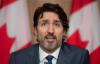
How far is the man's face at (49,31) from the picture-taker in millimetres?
1252

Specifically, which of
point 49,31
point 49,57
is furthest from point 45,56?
point 49,31

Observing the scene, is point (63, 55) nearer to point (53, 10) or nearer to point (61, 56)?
point (61, 56)

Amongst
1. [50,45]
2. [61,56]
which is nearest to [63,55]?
[61,56]

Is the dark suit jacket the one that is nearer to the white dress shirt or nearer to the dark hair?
the white dress shirt

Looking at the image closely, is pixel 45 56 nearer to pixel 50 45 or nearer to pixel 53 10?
pixel 50 45

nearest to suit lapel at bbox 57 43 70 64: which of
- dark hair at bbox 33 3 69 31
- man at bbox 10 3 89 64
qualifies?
man at bbox 10 3 89 64

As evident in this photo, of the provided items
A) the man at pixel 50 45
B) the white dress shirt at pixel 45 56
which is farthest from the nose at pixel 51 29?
the white dress shirt at pixel 45 56

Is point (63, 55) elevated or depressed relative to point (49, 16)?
depressed

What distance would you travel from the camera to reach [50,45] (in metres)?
1.27

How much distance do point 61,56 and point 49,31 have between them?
0.59 feet

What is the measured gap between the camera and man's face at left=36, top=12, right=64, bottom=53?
125 cm

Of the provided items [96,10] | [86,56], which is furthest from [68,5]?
[86,56]

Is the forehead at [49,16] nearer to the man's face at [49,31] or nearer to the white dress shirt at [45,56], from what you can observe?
the man's face at [49,31]

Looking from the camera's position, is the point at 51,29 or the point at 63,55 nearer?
the point at 51,29
